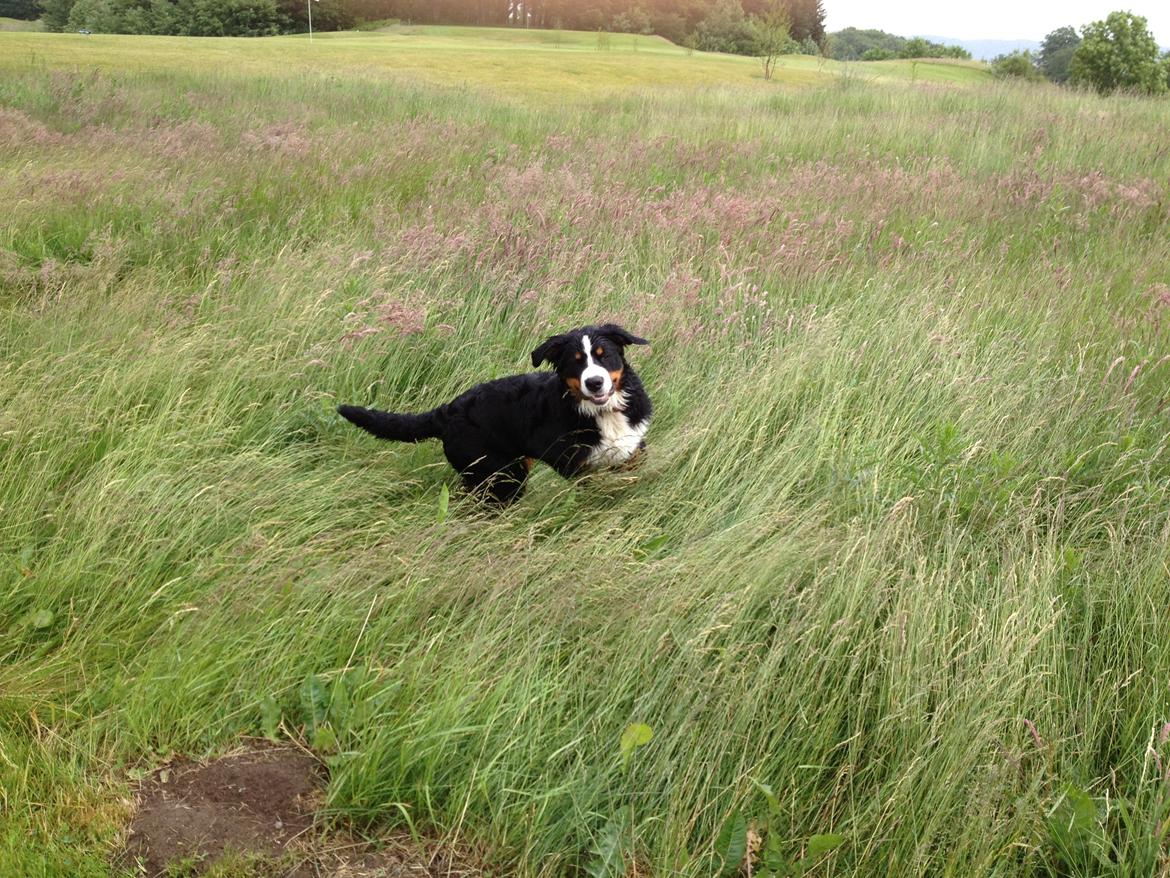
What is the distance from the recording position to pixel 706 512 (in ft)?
9.98

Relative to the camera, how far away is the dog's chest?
10.9ft

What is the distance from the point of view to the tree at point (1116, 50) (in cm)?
4409

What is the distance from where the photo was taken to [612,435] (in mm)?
3334

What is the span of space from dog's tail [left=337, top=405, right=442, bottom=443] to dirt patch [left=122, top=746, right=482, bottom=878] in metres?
1.50

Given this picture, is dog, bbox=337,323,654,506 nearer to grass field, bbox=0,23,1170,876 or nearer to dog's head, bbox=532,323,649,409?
dog's head, bbox=532,323,649,409

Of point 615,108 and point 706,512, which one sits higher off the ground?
point 615,108

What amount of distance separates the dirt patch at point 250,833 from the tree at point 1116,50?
53.0 metres

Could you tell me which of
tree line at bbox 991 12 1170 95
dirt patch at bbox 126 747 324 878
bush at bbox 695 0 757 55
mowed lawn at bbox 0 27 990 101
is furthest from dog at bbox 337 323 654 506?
bush at bbox 695 0 757 55

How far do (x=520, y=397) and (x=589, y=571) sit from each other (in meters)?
1.14

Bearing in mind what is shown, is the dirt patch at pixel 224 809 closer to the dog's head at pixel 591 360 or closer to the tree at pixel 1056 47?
the dog's head at pixel 591 360

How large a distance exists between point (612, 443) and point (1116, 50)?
5471 cm

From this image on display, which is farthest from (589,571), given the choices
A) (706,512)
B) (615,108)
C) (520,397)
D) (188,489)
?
(615,108)

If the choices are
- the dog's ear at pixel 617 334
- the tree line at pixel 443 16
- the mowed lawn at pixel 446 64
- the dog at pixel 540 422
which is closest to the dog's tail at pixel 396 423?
the dog at pixel 540 422

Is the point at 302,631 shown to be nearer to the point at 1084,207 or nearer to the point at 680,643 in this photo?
the point at 680,643
